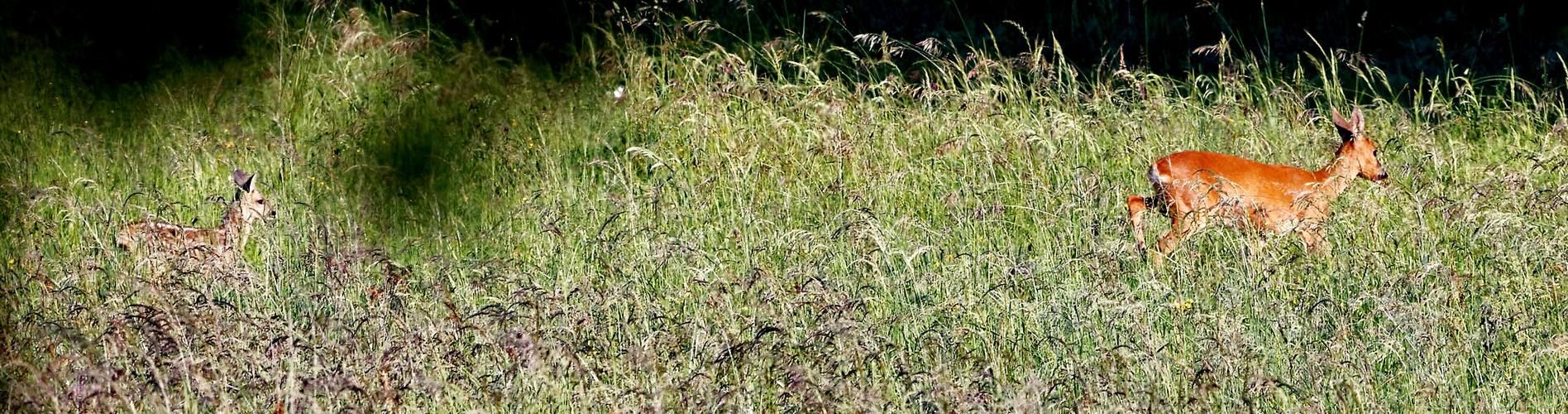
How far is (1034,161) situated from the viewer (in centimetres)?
531

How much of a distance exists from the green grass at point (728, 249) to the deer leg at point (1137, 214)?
62mm

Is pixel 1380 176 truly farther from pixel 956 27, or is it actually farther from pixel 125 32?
pixel 125 32

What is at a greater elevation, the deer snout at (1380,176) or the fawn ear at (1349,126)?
the fawn ear at (1349,126)

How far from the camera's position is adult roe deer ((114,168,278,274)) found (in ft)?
11.9

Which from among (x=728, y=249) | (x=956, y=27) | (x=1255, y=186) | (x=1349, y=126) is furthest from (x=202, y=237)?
(x=956, y=27)

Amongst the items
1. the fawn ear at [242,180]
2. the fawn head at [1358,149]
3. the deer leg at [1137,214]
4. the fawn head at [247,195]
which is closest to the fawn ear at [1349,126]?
the fawn head at [1358,149]

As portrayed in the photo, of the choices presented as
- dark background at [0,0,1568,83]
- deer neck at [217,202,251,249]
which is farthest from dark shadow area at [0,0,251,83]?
deer neck at [217,202,251,249]

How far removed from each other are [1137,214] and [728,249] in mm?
1212

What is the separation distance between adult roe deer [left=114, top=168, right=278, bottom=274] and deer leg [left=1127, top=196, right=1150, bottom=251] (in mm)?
2456

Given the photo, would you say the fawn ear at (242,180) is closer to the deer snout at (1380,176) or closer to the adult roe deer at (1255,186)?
the adult roe deer at (1255,186)

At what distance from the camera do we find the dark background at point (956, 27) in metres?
7.32

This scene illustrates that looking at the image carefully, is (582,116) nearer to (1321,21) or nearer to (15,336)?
(15,336)

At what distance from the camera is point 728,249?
408 cm

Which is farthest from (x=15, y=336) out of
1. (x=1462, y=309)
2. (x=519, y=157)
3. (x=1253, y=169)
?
(x=1253, y=169)
